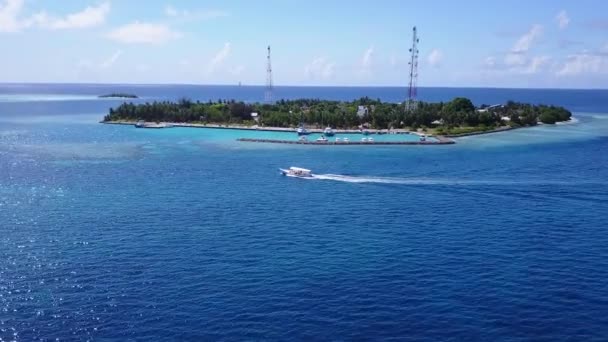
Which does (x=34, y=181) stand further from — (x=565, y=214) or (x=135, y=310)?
(x=565, y=214)

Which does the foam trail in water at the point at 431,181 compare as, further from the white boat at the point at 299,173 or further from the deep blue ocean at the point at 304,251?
the white boat at the point at 299,173

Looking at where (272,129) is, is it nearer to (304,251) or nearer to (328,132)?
(328,132)

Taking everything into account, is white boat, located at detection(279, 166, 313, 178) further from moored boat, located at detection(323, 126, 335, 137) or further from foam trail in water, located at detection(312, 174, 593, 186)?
moored boat, located at detection(323, 126, 335, 137)


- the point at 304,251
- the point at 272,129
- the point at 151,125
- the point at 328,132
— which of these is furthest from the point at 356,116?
the point at 304,251

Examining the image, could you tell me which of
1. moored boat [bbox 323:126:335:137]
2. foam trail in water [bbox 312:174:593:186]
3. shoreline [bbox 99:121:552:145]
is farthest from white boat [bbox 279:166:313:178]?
moored boat [bbox 323:126:335:137]

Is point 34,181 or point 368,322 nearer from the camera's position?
point 368,322

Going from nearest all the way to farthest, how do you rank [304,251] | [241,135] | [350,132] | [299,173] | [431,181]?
[304,251]
[431,181]
[299,173]
[241,135]
[350,132]

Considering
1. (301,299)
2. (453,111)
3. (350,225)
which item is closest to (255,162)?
(350,225)
